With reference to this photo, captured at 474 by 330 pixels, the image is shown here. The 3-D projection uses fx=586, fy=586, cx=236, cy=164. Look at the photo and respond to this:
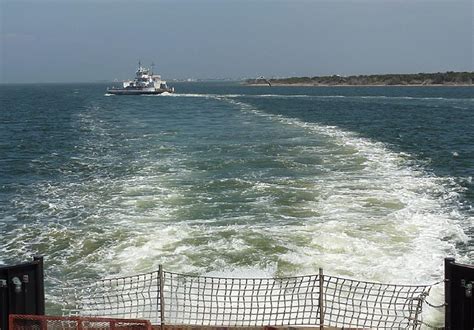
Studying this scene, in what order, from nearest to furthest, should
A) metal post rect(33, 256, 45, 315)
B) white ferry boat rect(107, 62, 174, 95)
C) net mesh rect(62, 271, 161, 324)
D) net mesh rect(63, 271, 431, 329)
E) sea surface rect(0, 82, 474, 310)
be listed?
metal post rect(33, 256, 45, 315)
net mesh rect(63, 271, 431, 329)
net mesh rect(62, 271, 161, 324)
sea surface rect(0, 82, 474, 310)
white ferry boat rect(107, 62, 174, 95)

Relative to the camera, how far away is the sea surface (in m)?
12.8

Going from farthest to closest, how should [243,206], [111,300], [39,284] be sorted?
[243,206]
[111,300]
[39,284]

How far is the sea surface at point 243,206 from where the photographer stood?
506 inches

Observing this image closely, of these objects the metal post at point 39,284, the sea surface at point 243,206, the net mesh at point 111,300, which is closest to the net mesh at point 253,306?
the net mesh at point 111,300

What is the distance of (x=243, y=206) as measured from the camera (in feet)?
58.0

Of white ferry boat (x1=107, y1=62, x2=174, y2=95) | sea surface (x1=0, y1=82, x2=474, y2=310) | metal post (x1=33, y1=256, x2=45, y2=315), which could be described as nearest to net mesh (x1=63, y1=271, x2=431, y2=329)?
metal post (x1=33, y1=256, x2=45, y2=315)

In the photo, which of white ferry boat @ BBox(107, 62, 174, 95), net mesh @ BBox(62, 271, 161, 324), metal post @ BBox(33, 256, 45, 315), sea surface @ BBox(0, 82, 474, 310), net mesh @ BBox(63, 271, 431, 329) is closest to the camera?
metal post @ BBox(33, 256, 45, 315)

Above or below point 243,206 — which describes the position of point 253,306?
below

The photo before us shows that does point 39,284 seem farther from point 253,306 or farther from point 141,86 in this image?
point 141,86

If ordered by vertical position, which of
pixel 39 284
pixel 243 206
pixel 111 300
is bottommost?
pixel 111 300

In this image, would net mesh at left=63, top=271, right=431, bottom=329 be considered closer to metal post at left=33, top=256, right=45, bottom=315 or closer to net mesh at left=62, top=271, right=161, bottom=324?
net mesh at left=62, top=271, right=161, bottom=324

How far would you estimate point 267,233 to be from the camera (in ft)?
47.8

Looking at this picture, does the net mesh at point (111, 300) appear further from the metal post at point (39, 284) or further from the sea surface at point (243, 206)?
the metal post at point (39, 284)

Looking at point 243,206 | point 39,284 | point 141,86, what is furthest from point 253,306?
point 141,86
